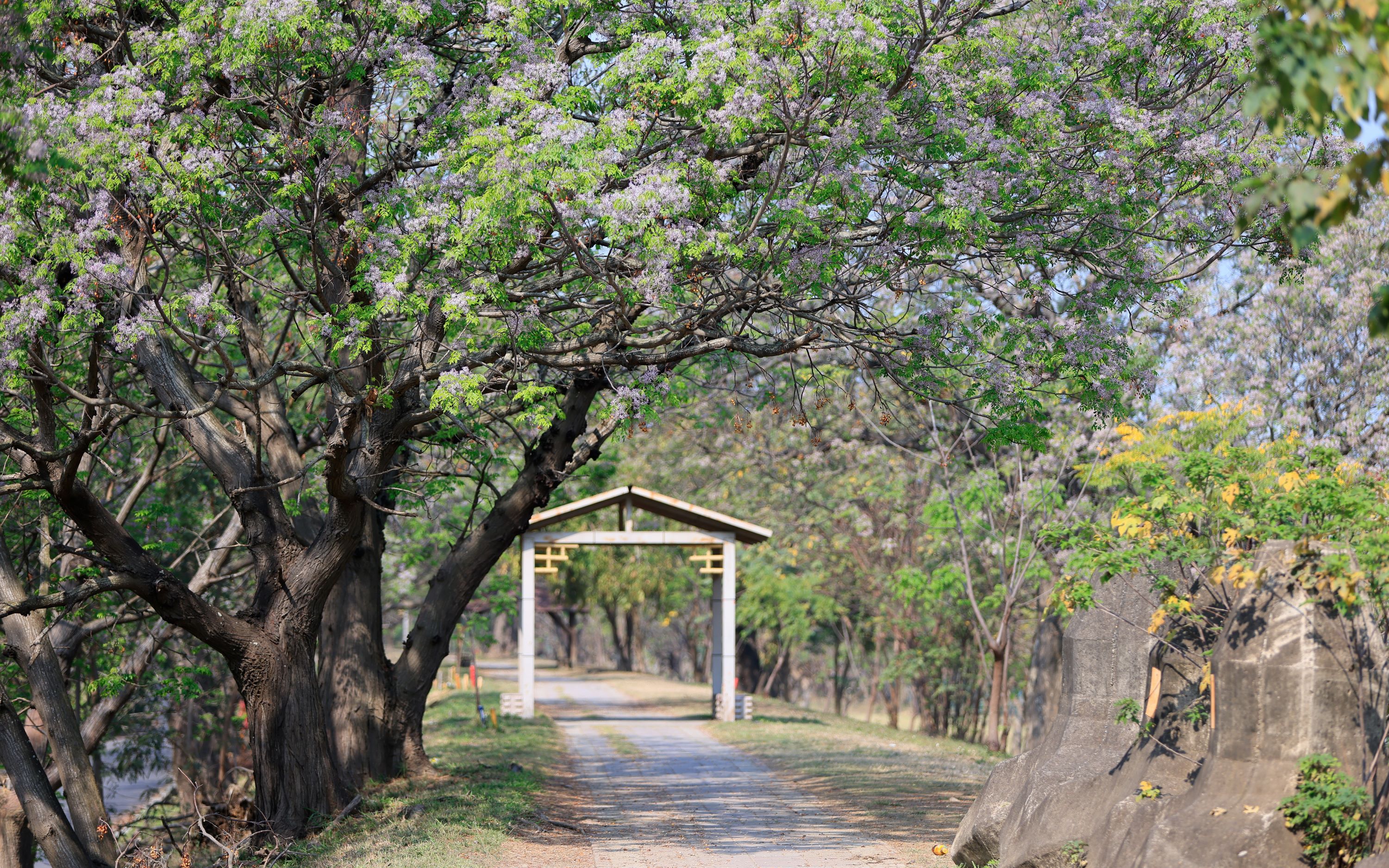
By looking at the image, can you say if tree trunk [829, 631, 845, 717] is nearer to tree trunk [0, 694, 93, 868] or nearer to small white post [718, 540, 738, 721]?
small white post [718, 540, 738, 721]

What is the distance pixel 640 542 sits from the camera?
22562 mm

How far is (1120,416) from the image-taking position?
10188 millimetres

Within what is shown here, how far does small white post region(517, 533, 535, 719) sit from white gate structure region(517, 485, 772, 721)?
0.04 feet

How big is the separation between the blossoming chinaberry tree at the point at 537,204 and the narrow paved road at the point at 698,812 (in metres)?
3.00

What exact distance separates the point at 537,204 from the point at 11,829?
853cm

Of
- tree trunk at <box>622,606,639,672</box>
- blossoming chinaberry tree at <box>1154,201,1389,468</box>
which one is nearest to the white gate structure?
blossoming chinaberry tree at <box>1154,201,1389,468</box>

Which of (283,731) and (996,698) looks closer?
(283,731)

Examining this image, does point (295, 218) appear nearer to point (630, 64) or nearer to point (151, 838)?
point (630, 64)

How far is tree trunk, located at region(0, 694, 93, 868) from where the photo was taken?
437 inches

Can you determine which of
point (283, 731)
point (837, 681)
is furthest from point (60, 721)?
point (837, 681)

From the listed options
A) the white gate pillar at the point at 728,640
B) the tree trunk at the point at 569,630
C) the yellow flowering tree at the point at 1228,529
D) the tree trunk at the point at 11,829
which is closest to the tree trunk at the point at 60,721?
the tree trunk at the point at 11,829

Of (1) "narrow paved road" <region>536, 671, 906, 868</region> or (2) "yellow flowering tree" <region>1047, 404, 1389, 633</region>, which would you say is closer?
(2) "yellow flowering tree" <region>1047, 404, 1389, 633</region>

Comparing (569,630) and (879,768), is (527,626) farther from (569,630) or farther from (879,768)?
(569,630)

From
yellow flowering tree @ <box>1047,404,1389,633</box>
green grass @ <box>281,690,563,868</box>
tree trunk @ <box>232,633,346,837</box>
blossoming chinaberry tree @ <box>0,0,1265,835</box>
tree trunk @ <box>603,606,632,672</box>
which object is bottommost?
tree trunk @ <box>603,606,632,672</box>
